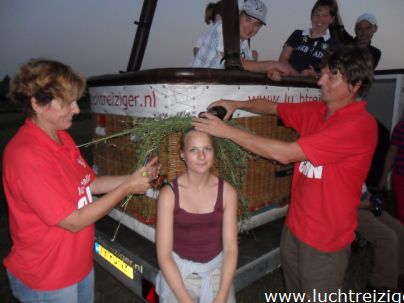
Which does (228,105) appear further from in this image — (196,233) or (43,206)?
(43,206)

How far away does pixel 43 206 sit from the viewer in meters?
1.54

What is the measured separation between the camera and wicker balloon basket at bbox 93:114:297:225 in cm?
229

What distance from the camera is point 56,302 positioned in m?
1.76

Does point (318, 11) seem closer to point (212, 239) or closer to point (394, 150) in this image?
point (394, 150)

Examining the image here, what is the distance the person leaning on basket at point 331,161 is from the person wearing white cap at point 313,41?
74.9 inches

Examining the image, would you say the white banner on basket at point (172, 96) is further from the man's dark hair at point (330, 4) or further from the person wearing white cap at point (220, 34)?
the man's dark hair at point (330, 4)

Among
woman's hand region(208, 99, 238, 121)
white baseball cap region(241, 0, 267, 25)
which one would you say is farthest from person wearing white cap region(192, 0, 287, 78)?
woman's hand region(208, 99, 238, 121)

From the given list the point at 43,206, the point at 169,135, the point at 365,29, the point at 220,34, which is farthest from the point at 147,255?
the point at 365,29

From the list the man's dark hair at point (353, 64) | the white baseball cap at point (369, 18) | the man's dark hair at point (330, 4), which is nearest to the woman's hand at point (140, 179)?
the man's dark hair at point (353, 64)

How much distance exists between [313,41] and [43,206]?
4028 mm

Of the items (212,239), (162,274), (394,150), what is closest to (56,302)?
(162,274)

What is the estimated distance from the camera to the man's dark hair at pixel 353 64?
7.22 ft

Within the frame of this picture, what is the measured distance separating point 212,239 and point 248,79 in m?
1.25

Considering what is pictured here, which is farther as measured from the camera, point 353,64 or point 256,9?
point 256,9
